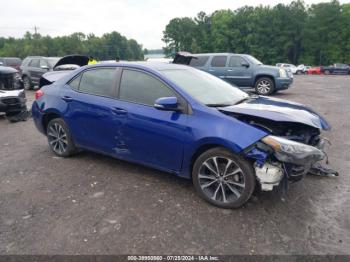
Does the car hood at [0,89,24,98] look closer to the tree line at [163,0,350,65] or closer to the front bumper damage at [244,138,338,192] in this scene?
the front bumper damage at [244,138,338,192]

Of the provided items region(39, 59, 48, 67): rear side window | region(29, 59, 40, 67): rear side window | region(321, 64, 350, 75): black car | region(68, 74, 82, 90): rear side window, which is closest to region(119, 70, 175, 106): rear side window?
region(68, 74, 82, 90): rear side window

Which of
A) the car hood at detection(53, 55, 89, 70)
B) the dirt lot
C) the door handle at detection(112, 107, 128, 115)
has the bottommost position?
the dirt lot

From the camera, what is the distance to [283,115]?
382 cm

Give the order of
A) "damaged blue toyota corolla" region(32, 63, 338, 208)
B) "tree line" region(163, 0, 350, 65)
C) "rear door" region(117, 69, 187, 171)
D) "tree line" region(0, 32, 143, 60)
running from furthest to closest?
"tree line" region(0, 32, 143, 60) < "tree line" region(163, 0, 350, 65) < "rear door" region(117, 69, 187, 171) < "damaged blue toyota corolla" region(32, 63, 338, 208)

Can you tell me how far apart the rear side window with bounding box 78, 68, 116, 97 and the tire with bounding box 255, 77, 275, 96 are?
9575mm

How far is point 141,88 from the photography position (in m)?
4.38

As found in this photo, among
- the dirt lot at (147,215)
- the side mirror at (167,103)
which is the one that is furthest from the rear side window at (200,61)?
the side mirror at (167,103)

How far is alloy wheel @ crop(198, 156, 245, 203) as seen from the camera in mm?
3619

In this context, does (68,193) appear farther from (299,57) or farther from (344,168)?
(299,57)

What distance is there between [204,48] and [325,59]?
1014 inches

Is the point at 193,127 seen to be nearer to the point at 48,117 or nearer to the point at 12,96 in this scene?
the point at 48,117

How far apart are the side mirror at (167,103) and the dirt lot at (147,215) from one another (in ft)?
3.57

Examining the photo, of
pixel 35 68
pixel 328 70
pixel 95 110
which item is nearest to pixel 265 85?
pixel 95 110

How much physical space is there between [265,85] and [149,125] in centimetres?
1017
